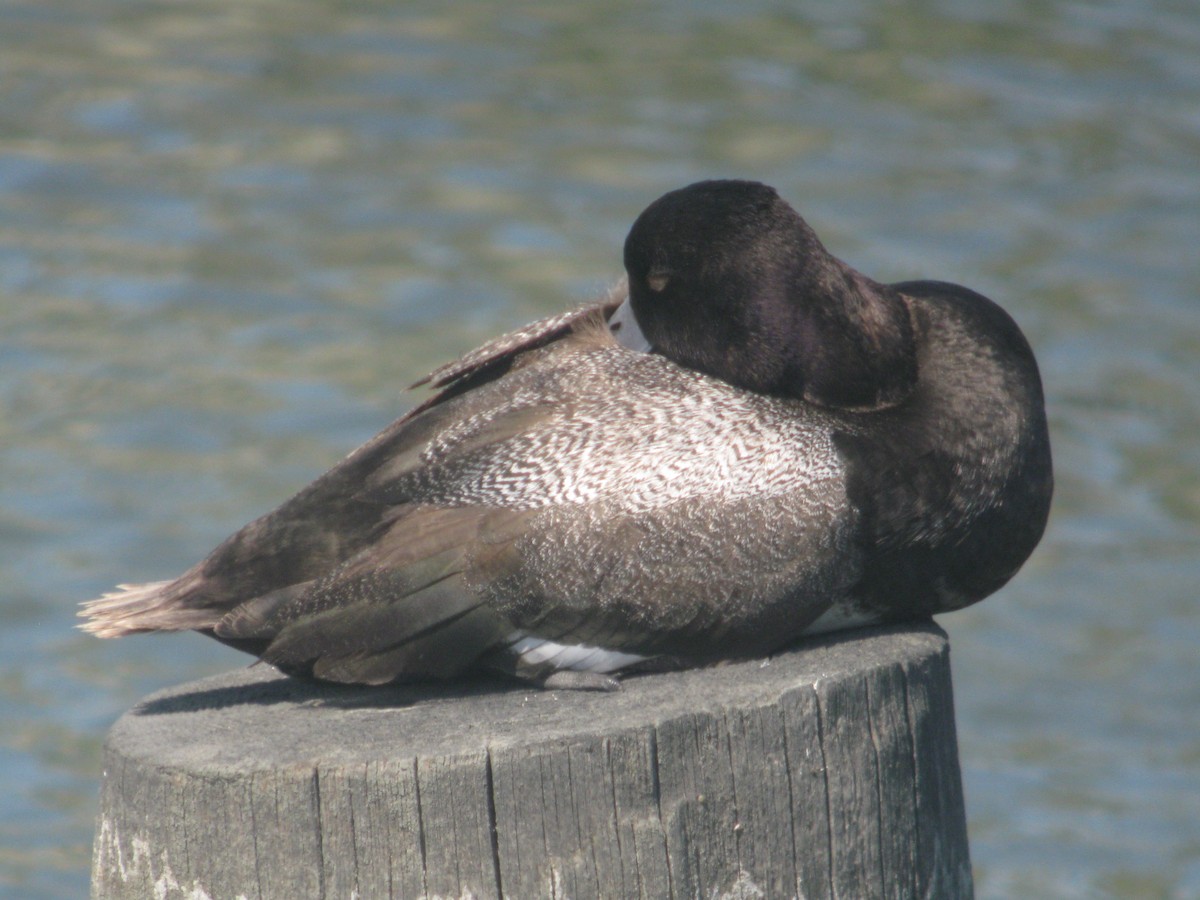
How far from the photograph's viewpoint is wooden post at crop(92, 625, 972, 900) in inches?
107

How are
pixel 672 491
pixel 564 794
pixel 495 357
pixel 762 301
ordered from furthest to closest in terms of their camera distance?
pixel 495 357, pixel 762 301, pixel 672 491, pixel 564 794

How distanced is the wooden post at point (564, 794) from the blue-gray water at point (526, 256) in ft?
13.9

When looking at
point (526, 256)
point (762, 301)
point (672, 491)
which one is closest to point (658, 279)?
point (762, 301)

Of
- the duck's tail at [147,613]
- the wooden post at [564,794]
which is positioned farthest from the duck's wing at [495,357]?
the wooden post at [564,794]

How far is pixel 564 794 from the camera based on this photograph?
2.71 meters

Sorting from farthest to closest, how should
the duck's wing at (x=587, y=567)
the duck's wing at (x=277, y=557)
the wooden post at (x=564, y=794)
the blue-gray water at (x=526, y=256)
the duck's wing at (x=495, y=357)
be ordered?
the blue-gray water at (x=526, y=256) < the duck's wing at (x=495, y=357) < the duck's wing at (x=277, y=557) < the duck's wing at (x=587, y=567) < the wooden post at (x=564, y=794)

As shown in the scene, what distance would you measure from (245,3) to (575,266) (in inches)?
149

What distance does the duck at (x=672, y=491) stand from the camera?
3.10 metres

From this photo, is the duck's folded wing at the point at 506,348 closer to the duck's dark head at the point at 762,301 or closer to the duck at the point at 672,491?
the duck at the point at 672,491

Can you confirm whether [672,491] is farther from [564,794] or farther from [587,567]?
[564,794]

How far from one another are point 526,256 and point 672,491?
6.97 m

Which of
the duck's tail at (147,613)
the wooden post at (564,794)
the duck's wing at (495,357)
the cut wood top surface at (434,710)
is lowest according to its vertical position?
the wooden post at (564,794)

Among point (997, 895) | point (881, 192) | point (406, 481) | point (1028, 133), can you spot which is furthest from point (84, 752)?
point (1028, 133)

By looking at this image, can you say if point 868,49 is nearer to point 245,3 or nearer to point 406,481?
point 245,3
